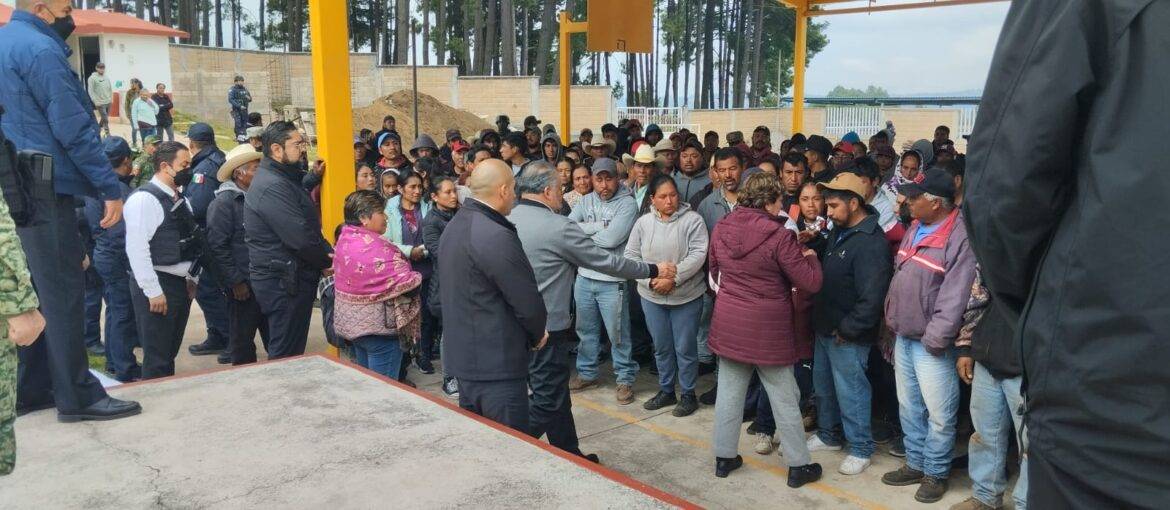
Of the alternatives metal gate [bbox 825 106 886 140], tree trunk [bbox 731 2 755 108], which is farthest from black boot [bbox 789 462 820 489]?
tree trunk [bbox 731 2 755 108]

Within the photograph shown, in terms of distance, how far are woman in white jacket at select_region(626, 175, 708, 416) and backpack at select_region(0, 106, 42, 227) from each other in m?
3.50

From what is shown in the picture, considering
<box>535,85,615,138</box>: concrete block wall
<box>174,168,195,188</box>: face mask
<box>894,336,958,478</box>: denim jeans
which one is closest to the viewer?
<box>894,336,958,478</box>: denim jeans

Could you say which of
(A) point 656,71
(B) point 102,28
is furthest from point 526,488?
(A) point 656,71

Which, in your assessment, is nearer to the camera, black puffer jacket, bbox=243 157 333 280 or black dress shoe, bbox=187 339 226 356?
black puffer jacket, bbox=243 157 333 280

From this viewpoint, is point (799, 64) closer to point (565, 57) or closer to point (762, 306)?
point (565, 57)

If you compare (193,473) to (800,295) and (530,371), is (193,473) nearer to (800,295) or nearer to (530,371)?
(530,371)

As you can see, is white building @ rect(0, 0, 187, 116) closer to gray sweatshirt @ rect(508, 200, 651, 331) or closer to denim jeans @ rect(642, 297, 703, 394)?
denim jeans @ rect(642, 297, 703, 394)

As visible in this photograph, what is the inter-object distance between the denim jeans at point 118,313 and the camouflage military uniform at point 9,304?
419cm

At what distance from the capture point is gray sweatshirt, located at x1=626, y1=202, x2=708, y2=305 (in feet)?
19.0

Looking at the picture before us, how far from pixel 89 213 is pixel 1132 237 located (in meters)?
7.30

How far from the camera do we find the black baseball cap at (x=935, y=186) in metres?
4.31

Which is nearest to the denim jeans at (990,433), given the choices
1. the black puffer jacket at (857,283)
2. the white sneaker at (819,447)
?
the black puffer jacket at (857,283)

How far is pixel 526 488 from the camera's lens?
2980mm

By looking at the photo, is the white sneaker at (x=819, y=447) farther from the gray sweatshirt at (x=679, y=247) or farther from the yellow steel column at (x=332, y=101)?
the yellow steel column at (x=332, y=101)
